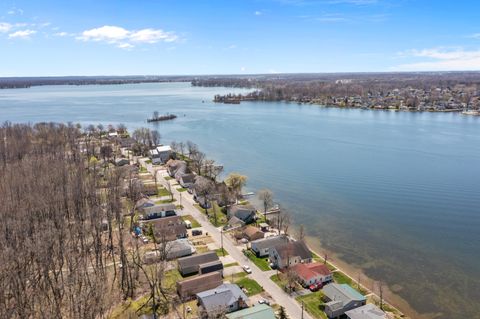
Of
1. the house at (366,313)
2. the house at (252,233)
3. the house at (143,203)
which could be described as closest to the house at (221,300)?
the house at (366,313)

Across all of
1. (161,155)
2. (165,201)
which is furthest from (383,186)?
(161,155)

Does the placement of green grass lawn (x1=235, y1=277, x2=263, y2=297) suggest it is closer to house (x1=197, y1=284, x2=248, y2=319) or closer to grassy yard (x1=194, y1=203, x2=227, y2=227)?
house (x1=197, y1=284, x2=248, y2=319)

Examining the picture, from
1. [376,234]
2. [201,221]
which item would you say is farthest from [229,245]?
[376,234]

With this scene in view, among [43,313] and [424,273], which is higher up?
[43,313]

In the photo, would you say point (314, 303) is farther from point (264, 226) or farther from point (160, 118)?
point (160, 118)

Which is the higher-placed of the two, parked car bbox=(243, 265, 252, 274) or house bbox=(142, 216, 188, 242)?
house bbox=(142, 216, 188, 242)

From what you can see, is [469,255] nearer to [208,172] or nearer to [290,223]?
[290,223]

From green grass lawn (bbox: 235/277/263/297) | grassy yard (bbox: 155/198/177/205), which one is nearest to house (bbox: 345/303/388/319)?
green grass lawn (bbox: 235/277/263/297)
